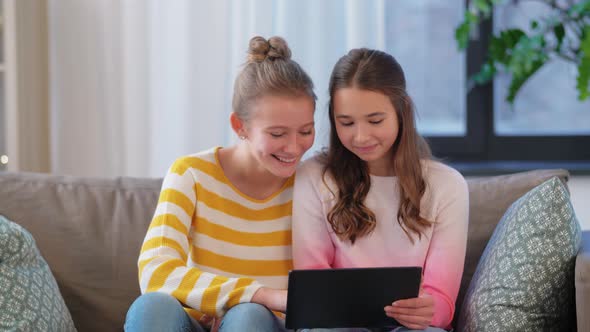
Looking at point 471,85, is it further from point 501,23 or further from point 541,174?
point 541,174

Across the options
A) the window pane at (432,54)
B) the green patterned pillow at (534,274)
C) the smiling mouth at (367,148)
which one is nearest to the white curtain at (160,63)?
the window pane at (432,54)

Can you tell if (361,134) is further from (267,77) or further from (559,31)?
(559,31)

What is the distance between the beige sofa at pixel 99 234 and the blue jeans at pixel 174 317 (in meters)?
0.46

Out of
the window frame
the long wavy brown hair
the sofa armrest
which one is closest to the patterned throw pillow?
the long wavy brown hair

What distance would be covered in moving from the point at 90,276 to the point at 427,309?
91cm

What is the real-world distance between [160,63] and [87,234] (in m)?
0.95

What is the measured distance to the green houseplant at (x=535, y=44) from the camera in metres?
2.79

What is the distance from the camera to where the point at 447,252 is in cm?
184

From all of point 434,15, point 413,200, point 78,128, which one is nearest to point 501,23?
point 434,15

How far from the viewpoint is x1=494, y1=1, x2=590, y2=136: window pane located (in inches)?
120

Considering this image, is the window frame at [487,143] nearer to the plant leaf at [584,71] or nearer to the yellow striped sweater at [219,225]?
the plant leaf at [584,71]

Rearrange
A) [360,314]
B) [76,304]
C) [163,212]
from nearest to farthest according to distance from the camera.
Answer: [360,314]
[163,212]
[76,304]

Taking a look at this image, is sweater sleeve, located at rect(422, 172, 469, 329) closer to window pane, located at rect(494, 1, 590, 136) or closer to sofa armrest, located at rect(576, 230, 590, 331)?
sofa armrest, located at rect(576, 230, 590, 331)

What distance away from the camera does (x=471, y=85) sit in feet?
9.91
